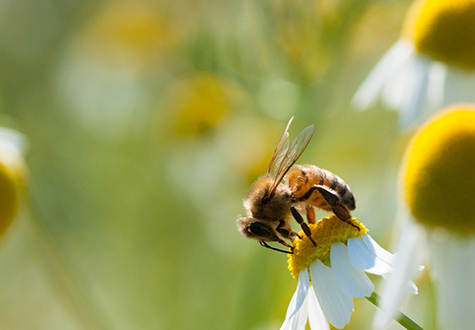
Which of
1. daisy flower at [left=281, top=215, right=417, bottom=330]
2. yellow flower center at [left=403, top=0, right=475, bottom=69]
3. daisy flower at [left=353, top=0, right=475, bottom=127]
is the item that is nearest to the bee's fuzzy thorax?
daisy flower at [left=281, top=215, right=417, bottom=330]

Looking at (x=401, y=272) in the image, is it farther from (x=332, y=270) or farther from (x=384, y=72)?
(x=384, y=72)

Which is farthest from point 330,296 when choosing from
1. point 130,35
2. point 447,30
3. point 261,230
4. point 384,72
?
point 130,35

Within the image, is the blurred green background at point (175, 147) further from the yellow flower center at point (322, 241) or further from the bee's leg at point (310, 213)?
the yellow flower center at point (322, 241)

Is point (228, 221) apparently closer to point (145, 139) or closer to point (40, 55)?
point (145, 139)

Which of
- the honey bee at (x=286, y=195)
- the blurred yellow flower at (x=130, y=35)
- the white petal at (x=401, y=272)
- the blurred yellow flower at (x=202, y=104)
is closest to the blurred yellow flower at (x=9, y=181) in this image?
the honey bee at (x=286, y=195)

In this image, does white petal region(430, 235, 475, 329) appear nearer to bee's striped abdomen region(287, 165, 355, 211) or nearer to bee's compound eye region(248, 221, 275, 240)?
bee's striped abdomen region(287, 165, 355, 211)

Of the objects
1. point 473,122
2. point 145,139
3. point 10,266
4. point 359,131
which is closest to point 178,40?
point 145,139
